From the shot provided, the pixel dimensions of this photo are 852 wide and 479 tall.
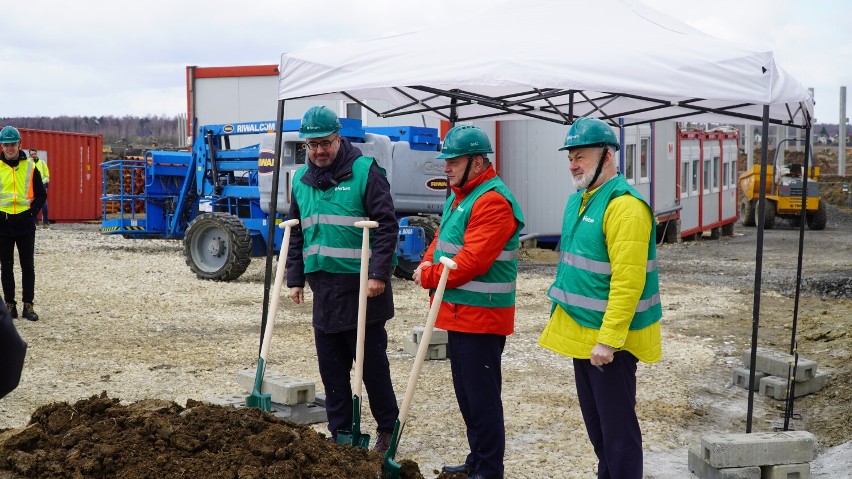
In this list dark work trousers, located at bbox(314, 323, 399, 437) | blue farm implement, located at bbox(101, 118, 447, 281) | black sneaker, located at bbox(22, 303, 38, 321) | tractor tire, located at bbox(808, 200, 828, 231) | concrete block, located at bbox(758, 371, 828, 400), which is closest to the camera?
dark work trousers, located at bbox(314, 323, 399, 437)

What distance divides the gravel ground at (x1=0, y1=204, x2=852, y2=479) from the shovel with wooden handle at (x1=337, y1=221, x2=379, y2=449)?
544 millimetres

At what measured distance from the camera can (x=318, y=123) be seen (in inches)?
209

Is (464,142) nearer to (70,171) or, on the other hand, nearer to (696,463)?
(696,463)

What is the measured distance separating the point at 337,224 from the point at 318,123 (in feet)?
1.84

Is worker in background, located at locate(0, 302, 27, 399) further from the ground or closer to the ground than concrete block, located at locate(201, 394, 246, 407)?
further from the ground

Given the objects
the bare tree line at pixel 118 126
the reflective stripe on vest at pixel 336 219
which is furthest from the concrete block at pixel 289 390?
the bare tree line at pixel 118 126

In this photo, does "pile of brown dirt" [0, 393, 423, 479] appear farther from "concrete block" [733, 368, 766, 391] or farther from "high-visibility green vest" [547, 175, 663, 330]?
"concrete block" [733, 368, 766, 391]

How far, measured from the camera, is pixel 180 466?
4.39m

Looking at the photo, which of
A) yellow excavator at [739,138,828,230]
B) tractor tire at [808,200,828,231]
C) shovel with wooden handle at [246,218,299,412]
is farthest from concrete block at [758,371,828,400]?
tractor tire at [808,200,828,231]

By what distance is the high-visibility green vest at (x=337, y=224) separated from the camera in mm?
5387

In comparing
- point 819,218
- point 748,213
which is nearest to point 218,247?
point 819,218

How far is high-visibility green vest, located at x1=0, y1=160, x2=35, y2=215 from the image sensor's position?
9.39 m

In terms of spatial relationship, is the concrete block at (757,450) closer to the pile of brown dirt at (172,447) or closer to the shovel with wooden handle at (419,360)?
the pile of brown dirt at (172,447)

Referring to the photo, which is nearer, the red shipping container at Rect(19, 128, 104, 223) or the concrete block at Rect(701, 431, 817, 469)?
the concrete block at Rect(701, 431, 817, 469)
